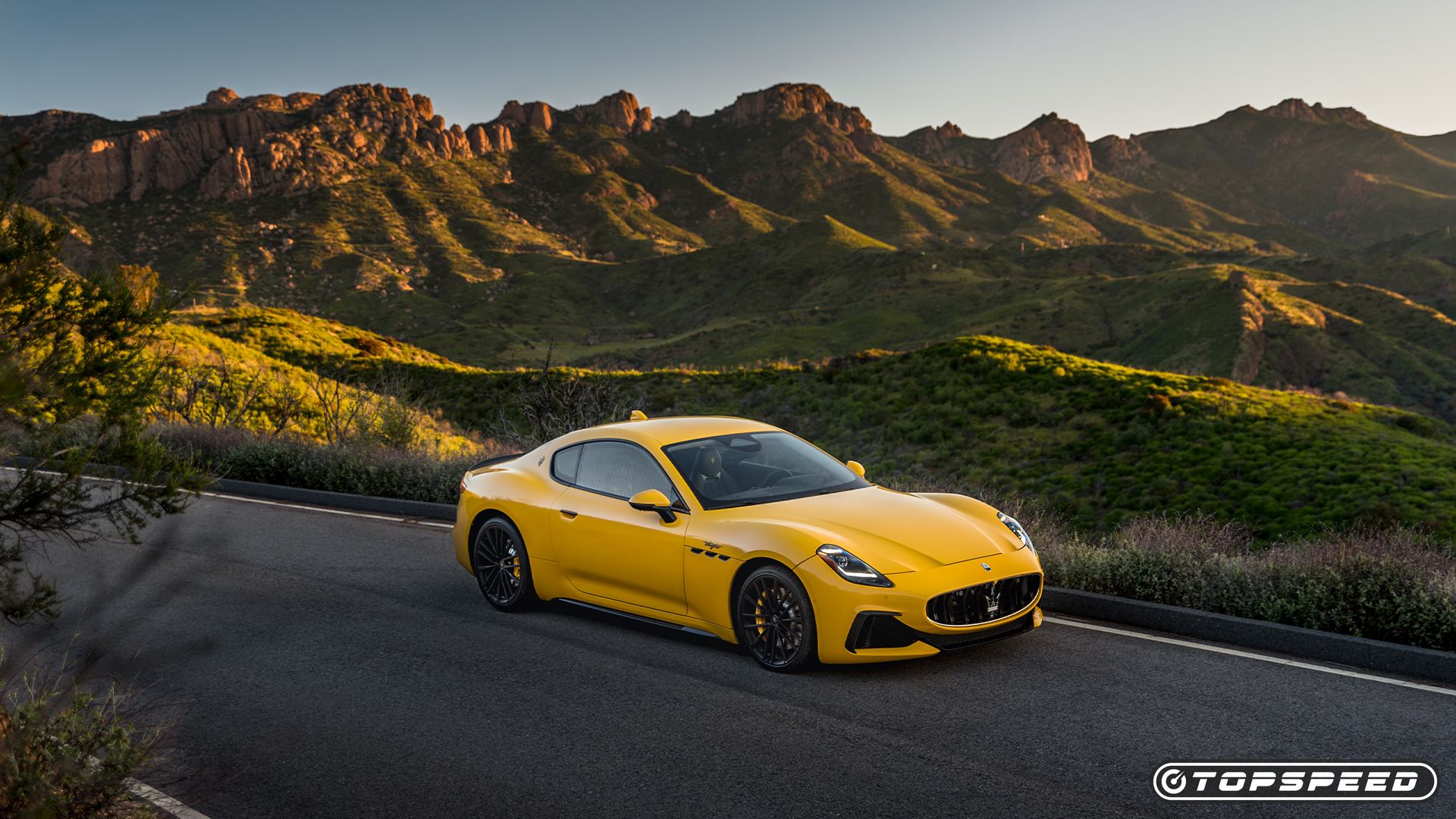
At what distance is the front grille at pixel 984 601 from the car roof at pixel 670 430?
213 centimetres

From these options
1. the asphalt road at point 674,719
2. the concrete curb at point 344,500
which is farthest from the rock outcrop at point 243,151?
the asphalt road at point 674,719

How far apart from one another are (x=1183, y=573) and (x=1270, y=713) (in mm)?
2439

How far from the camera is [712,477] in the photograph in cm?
704

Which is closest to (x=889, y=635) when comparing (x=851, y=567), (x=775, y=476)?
(x=851, y=567)

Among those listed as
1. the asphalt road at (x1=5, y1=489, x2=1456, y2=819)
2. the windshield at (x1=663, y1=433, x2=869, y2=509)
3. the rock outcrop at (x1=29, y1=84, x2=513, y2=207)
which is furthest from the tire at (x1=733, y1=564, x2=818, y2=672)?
the rock outcrop at (x1=29, y1=84, x2=513, y2=207)

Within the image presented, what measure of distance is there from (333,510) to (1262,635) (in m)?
10.7

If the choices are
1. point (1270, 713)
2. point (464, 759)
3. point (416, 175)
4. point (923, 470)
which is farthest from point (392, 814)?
point (416, 175)

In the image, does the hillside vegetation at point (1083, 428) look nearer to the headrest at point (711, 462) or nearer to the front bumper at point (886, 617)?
the headrest at point (711, 462)

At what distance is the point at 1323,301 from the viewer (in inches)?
3268

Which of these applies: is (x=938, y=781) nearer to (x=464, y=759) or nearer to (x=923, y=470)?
(x=464, y=759)

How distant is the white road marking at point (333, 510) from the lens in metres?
12.0

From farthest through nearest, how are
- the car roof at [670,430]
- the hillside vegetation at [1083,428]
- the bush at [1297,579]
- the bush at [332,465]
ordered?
the hillside vegetation at [1083,428] → the bush at [332,465] → the car roof at [670,430] → the bush at [1297,579]

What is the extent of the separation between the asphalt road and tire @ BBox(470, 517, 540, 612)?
0.19m

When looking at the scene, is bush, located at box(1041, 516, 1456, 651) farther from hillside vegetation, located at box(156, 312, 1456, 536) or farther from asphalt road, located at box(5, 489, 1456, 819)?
hillside vegetation, located at box(156, 312, 1456, 536)
